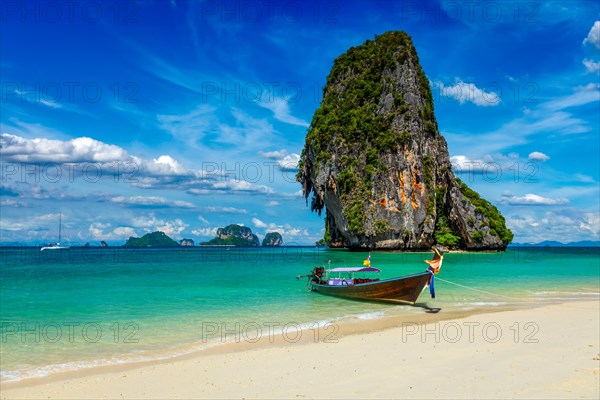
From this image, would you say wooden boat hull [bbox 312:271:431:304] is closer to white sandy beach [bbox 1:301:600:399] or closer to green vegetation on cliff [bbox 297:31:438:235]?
white sandy beach [bbox 1:301:600:399]

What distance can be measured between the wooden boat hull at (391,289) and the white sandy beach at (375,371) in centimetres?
483

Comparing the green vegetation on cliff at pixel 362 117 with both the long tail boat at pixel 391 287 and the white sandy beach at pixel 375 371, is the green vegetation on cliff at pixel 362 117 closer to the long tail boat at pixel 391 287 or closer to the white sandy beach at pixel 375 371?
the long tail boat at pixel 391 287

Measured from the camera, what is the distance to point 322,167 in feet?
218

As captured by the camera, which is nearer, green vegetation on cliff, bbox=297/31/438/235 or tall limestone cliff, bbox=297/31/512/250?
tall limestone cliff, bbox=297/31/512/250

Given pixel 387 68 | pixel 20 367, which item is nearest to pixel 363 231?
pixel 387 68

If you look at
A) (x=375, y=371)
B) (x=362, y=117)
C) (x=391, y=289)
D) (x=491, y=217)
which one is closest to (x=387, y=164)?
(x=362, y=117)

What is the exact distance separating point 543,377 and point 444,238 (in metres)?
62.5

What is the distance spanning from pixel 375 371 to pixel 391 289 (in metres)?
9.55

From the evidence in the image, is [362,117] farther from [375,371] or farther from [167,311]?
[375,371]

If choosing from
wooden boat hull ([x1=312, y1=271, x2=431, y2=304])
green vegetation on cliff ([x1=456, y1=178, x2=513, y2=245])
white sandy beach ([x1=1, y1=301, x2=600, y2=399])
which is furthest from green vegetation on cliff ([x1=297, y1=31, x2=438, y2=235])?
white sandy beach ([x1=1, y1=301, x2=600, y2=399])

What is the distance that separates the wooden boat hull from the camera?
651 inches

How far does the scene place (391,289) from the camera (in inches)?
685

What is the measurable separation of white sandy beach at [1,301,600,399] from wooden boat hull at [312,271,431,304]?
4833 millimetres

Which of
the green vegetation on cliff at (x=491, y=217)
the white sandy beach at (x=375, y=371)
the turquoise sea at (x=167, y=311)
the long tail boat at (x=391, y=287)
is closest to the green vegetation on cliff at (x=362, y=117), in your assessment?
the green vegetation on cliff at (x=491, y=217)
